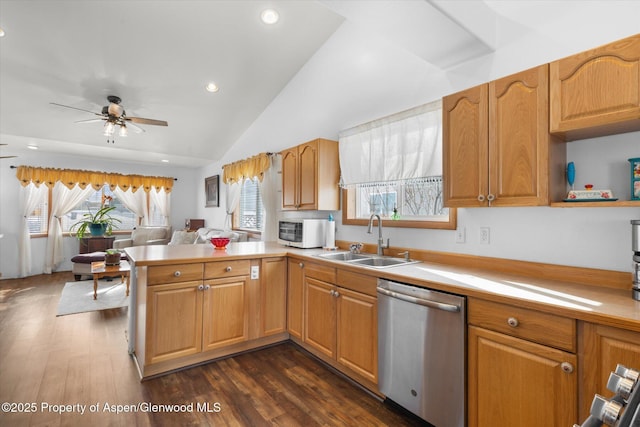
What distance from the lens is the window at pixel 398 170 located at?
2426 mm

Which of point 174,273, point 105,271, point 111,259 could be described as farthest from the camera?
point 111,259

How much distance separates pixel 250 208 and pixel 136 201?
3238 millimetres

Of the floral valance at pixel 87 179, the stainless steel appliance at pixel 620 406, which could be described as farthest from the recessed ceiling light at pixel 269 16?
the floral valance at pixel 87 179

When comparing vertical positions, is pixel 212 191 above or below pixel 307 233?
above

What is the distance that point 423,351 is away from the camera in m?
1.75

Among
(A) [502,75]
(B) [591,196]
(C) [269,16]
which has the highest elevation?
(C) [269,16]

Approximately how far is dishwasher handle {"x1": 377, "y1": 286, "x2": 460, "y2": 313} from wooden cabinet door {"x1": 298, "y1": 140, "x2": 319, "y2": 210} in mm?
1444

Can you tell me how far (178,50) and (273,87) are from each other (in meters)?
1.25

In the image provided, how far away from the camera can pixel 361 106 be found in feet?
10.3

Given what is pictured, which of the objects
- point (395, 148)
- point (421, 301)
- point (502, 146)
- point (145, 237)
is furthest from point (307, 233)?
point (145, 237)

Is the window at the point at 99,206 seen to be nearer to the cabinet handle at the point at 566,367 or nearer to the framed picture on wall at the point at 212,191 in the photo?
the framed picture on wall at the point at 212,191

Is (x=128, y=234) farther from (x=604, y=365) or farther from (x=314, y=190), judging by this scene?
(x=604, y=365)

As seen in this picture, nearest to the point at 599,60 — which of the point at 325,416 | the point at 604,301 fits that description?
the point at 604,301

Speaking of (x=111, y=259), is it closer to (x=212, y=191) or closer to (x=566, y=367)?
(x=212, y=191)
